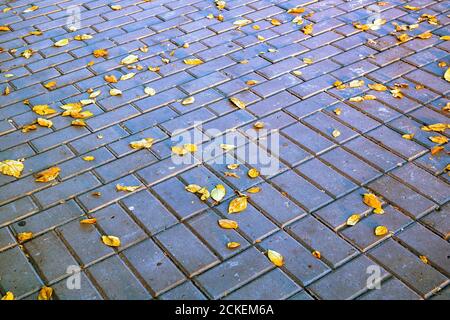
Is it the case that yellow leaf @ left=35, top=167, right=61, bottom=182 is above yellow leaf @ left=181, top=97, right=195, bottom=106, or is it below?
below

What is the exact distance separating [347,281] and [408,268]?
35cm

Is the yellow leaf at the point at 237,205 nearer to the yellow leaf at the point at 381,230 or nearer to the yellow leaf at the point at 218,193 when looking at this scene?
the yellow leaf at the point at 218,193

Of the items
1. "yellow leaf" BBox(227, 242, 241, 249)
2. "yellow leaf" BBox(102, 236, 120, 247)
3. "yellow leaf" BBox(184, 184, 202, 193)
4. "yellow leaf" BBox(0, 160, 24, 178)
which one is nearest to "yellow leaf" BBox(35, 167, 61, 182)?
"yellow leaf" BBox(0, 160, 24, 178)

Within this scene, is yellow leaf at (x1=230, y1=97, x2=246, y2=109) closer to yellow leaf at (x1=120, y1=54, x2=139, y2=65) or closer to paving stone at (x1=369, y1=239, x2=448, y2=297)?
yellow leaf at (x1=120, y1=54, x2=139, y2=65)

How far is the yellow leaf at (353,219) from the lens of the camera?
2.93 m

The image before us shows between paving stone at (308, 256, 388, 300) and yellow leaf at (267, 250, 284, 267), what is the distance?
20 centimetres

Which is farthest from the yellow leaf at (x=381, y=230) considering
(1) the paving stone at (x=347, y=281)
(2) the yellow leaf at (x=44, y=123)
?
(2) the yellow leaf at (x=44, y=123)

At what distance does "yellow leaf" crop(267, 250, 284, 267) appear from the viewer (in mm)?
2729

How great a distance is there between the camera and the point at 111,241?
9.43ft

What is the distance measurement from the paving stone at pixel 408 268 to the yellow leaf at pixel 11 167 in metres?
2.27

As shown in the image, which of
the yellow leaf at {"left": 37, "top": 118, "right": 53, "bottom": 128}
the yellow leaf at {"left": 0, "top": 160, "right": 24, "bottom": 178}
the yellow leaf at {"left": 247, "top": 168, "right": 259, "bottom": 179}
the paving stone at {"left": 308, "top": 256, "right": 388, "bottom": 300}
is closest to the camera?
the paving stone at {"left": 308, "top": 256, "right": 388, "bottom": 300}

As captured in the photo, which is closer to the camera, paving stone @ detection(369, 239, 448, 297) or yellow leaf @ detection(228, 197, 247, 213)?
paving stone @ detection(369, 239, 448, 297)

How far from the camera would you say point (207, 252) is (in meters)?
2.81

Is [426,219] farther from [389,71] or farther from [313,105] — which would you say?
[389,71]
